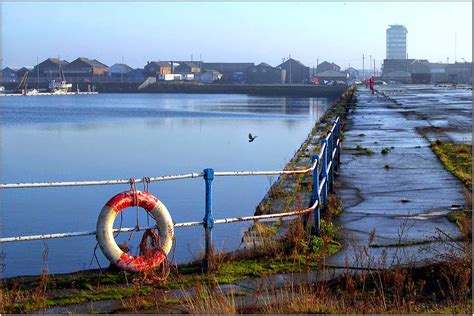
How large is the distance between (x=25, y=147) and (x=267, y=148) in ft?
32.6

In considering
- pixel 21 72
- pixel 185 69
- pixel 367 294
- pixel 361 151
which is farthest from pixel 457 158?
pixel 21 72

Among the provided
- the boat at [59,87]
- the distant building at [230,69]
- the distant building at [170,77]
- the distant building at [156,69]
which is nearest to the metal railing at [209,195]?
the boat at [59,87]

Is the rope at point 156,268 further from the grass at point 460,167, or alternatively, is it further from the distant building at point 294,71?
the distant building at point 294,71

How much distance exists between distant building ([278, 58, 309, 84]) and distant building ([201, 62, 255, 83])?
9077 mm

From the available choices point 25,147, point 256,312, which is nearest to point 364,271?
point 256,312

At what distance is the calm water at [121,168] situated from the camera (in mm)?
11484

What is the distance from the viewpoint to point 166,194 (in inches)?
A: 655

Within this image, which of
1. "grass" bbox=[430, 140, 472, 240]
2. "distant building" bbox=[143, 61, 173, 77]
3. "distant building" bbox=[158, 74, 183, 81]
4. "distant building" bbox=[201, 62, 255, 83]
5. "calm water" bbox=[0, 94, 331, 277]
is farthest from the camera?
"distant building" bbox=[201, 62, 255, 83]

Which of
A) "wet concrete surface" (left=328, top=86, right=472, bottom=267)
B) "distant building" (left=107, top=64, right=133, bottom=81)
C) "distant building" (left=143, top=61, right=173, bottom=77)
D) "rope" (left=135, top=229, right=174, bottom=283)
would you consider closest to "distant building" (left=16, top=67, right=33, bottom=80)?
"distant building" (left=107, top=64, right=133, bottom=81)

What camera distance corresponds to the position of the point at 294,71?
168 metres

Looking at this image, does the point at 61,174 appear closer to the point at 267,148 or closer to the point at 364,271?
the point at 267,148

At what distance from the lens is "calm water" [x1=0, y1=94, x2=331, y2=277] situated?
11484 mm

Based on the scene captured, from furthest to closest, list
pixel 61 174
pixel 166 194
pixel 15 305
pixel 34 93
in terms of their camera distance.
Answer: pixel 34 93 < pixel 61 174 < pixel 166 194 < pixel 15 305

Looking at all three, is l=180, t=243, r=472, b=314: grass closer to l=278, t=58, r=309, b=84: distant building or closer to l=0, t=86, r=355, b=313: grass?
l=0, t=86, r=355, b=313: grass
